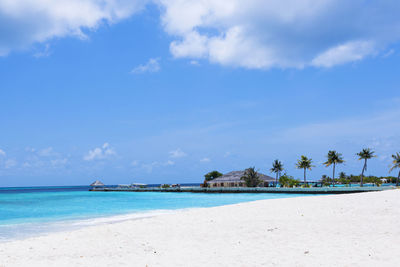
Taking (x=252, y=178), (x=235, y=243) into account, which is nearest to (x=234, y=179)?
(x=252, y=178)

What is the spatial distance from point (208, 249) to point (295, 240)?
8.27 ft

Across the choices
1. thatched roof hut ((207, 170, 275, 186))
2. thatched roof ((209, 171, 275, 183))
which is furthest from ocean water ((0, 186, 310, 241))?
thatched roof ((209, 171, 275, 183))

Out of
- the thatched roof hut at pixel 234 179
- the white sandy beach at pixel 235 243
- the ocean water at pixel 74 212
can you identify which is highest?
the thatched roof hut at pixel 234 179

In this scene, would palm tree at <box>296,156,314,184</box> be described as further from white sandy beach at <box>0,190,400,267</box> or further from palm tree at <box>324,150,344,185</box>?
white sandy beach at <box>0,190,400,267</box>

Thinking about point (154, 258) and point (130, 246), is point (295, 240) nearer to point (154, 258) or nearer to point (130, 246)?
point (154, 258)

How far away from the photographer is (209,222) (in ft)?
45.8

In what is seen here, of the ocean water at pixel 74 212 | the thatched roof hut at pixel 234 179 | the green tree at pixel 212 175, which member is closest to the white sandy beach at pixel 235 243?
the ocean water at pixel 74 212

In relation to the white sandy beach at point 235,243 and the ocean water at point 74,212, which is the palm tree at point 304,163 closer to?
the ocean water at point 74,212

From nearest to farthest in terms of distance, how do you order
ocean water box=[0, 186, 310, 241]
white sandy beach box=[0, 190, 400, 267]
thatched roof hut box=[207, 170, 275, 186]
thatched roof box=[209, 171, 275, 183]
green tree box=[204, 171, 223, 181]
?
1. white sandy beach box=[0, 190, 400, 267]
2. ocean water box=[0, 186, 310, 241]
3. thatched roof hut box=[207, 170, 275, 186]
4. thatched roof box=[209, 171, 275, 183]
5. green tree box=[204, 171, 223, 181]

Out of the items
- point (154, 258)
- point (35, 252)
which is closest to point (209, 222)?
point (154, 258)

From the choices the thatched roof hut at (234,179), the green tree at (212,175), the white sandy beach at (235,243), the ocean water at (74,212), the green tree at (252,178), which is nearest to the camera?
the white sandy beach at (235,243)

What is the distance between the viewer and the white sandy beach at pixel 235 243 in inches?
320

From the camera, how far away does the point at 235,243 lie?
9.97 metres

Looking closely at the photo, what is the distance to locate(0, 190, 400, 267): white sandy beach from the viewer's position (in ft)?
26.7
